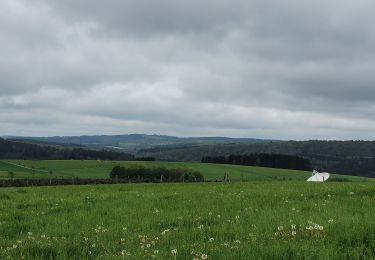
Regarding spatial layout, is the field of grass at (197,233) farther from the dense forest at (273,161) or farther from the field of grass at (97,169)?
the dense forest at (273,161)

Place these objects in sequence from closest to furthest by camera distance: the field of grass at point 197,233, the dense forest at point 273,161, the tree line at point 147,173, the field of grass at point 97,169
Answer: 1. the field of grass at point 197,233
2. the tree line at point 147,173
3. the field of grass at point 97,169
4. the dense forest at point 273,161

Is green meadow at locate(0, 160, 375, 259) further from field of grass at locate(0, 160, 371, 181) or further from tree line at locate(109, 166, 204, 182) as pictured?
field of grass at locate(0, 160, 371, 181)

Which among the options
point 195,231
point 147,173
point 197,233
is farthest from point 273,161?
point 197,233

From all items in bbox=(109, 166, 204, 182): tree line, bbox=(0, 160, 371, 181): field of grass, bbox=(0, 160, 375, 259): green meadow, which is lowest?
bbox=(0, 160, 371, 181): field of grass

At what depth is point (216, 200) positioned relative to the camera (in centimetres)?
1775

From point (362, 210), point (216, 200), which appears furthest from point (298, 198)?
point (362, 210)

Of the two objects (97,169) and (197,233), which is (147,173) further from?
(197,233)

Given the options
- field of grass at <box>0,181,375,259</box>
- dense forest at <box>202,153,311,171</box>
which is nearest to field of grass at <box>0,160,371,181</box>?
dense forest at <box>202,153,311,171</box>

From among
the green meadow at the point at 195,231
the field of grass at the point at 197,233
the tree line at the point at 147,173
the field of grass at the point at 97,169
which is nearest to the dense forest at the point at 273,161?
the field of grass at the point at 97,169

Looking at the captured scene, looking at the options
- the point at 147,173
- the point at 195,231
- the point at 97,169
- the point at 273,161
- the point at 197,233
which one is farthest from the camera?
the point at 273,161

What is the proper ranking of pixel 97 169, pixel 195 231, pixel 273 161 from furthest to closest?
pixel 273 161
pixel 97 169
pixel 195 231

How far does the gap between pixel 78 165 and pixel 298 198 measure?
453ft

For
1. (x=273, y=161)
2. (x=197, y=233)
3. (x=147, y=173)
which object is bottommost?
(x=147, y=173)

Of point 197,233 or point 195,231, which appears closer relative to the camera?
point 197,233
